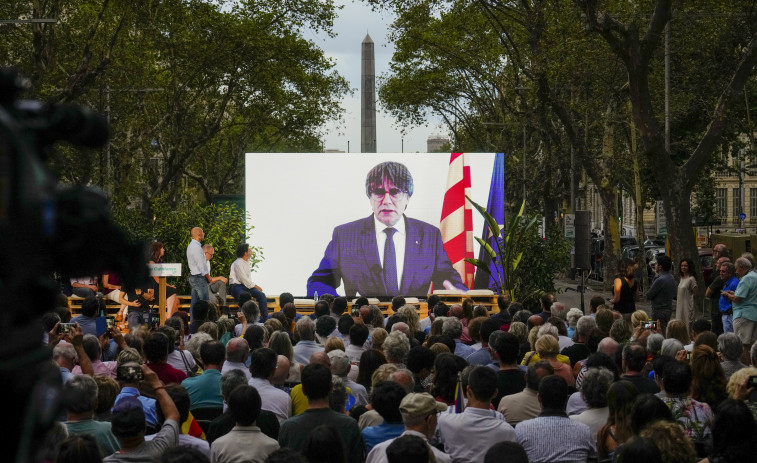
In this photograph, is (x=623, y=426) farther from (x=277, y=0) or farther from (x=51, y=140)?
(x=277, y=0)

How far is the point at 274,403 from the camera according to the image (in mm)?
6781

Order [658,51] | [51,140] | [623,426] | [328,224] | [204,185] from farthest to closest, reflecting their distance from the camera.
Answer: [204,185], [658,51], [328,224], [623,426], [51,140]

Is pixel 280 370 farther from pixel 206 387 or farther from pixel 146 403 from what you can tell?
pixel 146 403

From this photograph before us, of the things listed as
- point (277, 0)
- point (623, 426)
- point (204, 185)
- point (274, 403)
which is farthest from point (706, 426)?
point (204, 185)

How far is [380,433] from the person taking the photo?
568 cm

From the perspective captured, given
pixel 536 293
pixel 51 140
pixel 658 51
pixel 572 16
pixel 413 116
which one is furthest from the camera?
pixel 413 116

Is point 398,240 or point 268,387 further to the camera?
point 398,240

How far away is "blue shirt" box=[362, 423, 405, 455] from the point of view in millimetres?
5660

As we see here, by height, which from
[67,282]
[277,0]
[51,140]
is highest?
[277,0]

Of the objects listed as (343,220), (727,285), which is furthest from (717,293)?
(343,220)

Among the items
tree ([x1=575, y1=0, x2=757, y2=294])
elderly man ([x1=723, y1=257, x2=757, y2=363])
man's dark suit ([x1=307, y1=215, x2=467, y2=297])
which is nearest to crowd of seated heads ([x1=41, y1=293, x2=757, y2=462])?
elderly man ([x1=723, y1=257, x2=757, y2=363])

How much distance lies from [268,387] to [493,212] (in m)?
16.1

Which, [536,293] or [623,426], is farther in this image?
[536,293]

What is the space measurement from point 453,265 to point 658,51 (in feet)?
41.8
